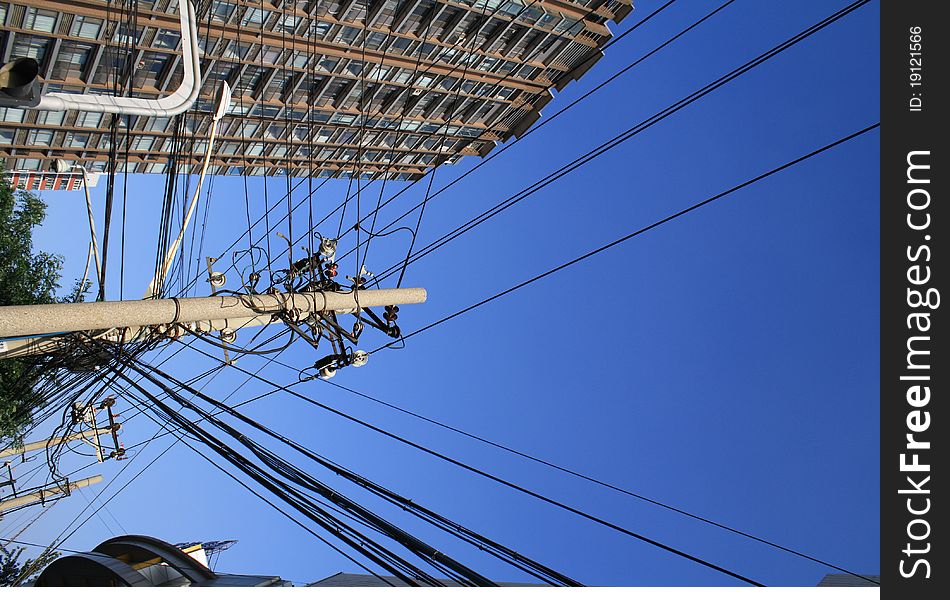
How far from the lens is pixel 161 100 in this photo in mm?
4430

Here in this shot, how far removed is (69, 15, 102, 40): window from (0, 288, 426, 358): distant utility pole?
25361 mm

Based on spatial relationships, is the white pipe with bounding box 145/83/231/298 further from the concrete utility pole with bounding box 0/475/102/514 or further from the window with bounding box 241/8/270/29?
the window with bounding box 241/8/270/29

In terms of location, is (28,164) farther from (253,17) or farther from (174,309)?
(174,309)

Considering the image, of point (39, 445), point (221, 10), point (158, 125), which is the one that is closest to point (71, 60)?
point (221, 10)

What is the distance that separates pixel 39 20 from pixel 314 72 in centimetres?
1225

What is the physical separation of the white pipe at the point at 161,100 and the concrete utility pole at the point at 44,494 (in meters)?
19.0

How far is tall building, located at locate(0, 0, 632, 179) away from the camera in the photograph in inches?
1172

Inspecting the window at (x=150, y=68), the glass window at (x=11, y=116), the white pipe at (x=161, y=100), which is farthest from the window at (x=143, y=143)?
the white pipe at (x=161, y=100)

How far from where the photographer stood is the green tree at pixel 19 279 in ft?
58.2

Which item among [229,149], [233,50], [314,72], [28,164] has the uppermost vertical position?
[229,149]

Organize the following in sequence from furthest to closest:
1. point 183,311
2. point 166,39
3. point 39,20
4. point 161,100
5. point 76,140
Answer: point 76,140
point 166,39
point 39,20
point 183,311
point 161,100

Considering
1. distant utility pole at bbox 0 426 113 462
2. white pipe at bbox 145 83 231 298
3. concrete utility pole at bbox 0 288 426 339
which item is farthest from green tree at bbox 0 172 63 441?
concrete utility pole at bbox 0 288 426 339
